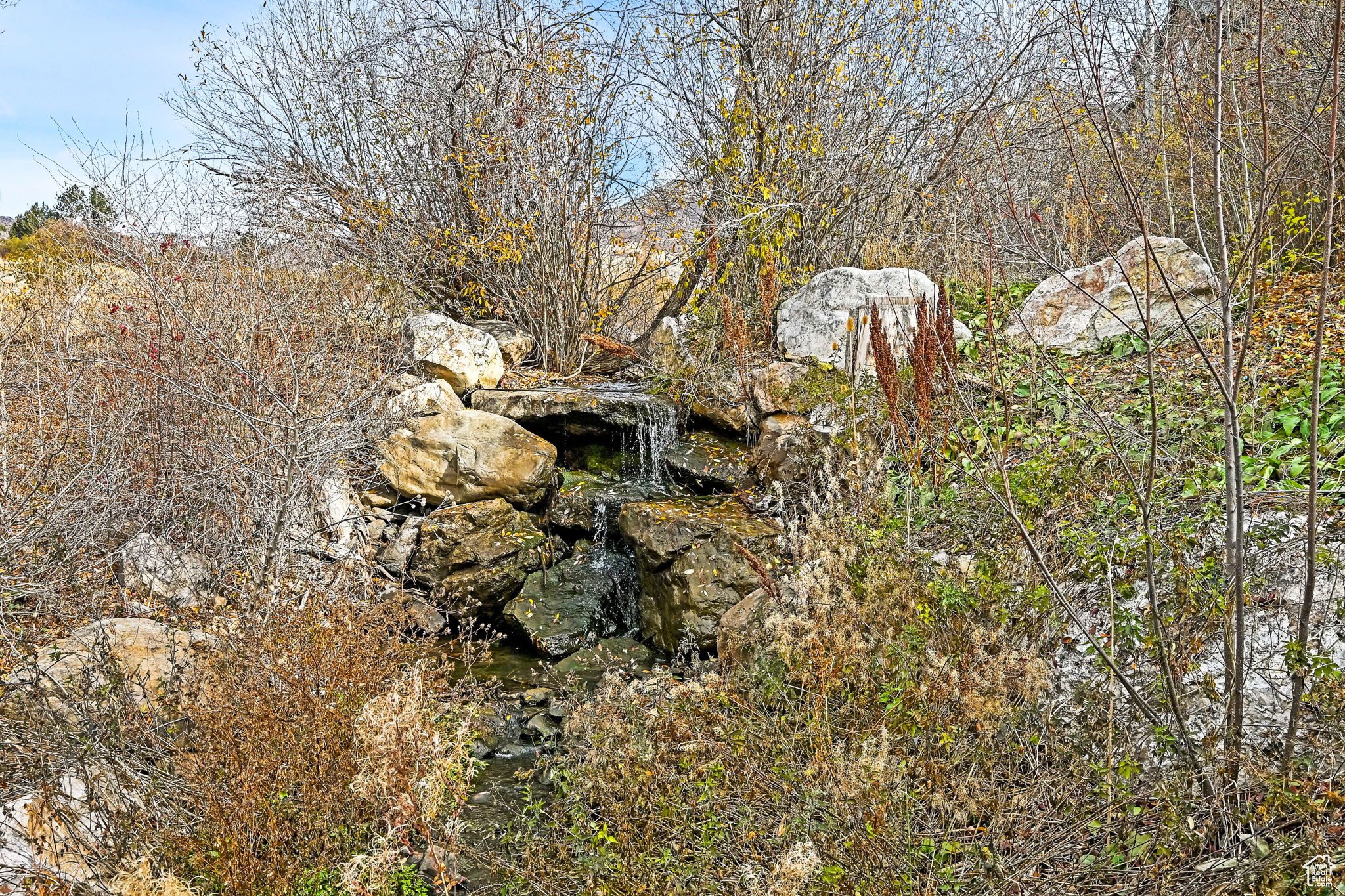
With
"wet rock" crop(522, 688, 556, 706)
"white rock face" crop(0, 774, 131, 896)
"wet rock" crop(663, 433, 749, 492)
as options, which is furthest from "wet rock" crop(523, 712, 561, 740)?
"wet rock" crop(663, 433, 749, 492)

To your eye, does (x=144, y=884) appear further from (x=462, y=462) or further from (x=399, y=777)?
(x=462, y=462)

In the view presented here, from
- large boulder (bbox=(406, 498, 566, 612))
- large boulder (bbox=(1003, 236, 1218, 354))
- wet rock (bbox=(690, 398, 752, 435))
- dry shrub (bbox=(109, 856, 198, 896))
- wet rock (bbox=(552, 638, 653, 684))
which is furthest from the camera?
wet rock (bbox=(690, 398, 752, 435))

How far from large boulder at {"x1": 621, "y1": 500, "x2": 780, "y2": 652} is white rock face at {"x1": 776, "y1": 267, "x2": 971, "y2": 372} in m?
1.62

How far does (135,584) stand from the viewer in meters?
4.73

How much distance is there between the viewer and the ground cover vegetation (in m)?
2.35

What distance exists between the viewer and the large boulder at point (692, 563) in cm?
489

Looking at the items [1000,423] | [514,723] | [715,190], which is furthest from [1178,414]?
[715,190]

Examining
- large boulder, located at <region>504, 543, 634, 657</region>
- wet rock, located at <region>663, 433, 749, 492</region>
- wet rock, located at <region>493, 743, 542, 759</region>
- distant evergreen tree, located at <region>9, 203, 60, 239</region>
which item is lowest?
wet rock, located at <region>493, 743, 542, 759</region>

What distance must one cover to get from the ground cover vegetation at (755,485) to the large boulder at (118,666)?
6 cm

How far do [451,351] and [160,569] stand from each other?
117 inches

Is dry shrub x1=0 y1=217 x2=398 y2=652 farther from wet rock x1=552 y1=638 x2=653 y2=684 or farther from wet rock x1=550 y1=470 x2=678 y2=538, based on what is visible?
wet rock x1=552 y1=638 x2=653 y2=684

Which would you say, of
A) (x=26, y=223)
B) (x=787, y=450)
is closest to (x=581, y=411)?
(x=787, y=450)

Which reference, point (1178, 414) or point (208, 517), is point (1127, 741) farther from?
point (208, 517)

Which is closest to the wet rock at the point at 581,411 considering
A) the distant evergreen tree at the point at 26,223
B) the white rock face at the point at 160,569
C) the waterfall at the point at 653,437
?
the waterfall at the point at 653,437
